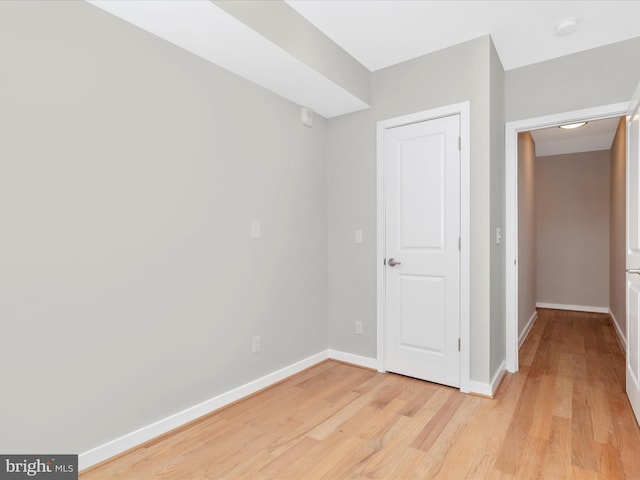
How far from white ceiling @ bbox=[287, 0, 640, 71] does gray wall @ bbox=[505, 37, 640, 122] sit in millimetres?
79

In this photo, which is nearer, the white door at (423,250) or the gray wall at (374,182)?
the gray wall at (374,182)

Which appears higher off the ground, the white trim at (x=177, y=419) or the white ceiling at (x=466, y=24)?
the white ceiling at (x=466, y=24)

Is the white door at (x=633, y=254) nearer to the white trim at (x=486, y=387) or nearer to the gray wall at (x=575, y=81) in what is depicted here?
the gray wall at (x=575, y=81)

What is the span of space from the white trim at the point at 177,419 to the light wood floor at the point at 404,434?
0.15ft

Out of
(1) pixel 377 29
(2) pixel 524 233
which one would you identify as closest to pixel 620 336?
(2) pixel 524 233

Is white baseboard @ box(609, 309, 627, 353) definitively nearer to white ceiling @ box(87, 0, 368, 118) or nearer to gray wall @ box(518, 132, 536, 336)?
gray wall @ box(518, 132, 536, 336)

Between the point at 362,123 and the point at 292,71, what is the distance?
0.97 meters

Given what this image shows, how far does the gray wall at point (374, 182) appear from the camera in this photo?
2.71 metres

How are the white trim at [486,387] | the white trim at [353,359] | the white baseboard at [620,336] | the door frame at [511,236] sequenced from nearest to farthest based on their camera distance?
the white trim at [486,387] < the door frame at [511,236] < the white trim at [353,359] < the white baseboard at [620,336]
